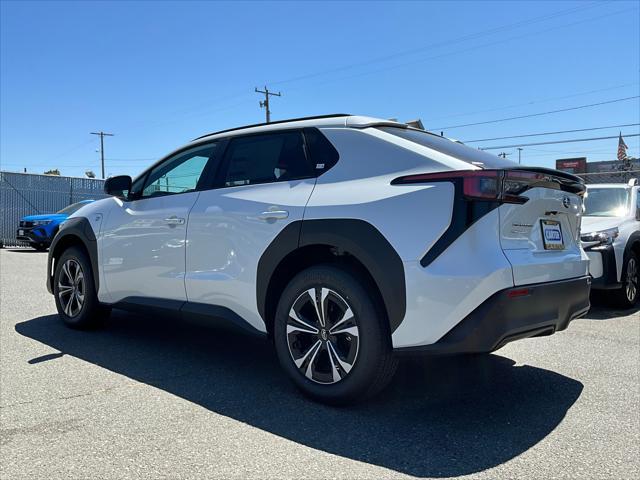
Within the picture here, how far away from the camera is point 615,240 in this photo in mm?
6148

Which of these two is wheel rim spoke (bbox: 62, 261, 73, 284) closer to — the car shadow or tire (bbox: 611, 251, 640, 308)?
the car shadow

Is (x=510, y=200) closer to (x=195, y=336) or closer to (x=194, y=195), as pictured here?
(x=194, y=195)

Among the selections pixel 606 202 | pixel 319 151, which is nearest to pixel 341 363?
pixel 319 151

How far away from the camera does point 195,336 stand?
509 centimetres

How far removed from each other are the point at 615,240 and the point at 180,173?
4.91m

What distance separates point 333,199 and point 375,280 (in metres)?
0.58

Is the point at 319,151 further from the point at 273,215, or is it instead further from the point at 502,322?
the point at 502,322

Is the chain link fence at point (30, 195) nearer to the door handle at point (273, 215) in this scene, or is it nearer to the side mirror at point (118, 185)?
the side mirror at point (118, 185)

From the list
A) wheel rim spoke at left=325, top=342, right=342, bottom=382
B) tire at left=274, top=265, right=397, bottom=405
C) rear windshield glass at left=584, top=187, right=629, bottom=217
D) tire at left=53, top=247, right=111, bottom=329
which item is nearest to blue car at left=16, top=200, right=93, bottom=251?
tire at left=53, top=247, right=111, bottom=329

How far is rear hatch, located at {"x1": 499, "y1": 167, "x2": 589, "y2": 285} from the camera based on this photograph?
2924 millimetres


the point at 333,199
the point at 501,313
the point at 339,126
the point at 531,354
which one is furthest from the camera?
the point at 531,354

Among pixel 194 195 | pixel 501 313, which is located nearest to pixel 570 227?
pixel 501 313

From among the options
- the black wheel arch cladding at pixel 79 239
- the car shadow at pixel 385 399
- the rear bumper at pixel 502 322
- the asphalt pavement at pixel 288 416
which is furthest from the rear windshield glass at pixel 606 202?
the black wheel arch cladding at pixel 79 239

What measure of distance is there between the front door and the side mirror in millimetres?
103
